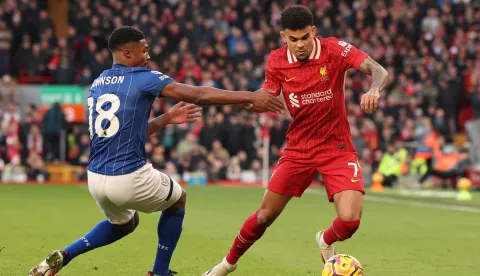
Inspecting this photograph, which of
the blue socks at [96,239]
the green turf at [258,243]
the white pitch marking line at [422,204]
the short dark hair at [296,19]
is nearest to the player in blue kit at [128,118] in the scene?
the blue socks at [96,239]

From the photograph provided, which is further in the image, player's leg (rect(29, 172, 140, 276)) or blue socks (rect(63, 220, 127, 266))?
blue socks (rect(63, 220, 127, 266))

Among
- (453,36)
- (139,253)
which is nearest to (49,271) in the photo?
(139,253)

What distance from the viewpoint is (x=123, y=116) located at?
787 cm

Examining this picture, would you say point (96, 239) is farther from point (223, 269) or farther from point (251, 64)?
point (251, 64)

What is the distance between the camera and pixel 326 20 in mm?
29781

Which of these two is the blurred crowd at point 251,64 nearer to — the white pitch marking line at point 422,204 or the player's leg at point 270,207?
the white pitch marking line at point 422,204

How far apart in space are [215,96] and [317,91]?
1132 mm

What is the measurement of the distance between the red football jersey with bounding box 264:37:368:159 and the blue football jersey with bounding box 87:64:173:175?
1212 mm

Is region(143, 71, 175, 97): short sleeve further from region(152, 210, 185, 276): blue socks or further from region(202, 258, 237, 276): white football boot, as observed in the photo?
region(202, 258, 237, 276): white football boot

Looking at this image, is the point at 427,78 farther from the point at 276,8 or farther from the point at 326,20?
the point at 276,8

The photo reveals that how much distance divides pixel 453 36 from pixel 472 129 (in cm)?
591

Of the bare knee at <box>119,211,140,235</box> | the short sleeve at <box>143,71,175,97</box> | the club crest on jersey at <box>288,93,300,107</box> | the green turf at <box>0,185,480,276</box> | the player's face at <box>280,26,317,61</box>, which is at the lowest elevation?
the green turf at <box>0,185,480,276</box>

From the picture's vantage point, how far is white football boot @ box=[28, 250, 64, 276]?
8039mm

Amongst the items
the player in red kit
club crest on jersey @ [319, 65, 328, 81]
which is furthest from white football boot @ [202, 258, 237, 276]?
club crest on jersey @ [319, 65, 328, 81]
